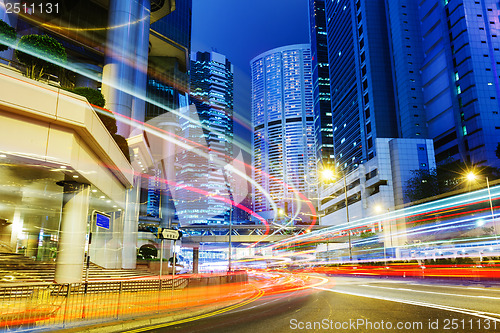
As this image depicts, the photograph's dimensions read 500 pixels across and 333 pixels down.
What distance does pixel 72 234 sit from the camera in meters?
18.4

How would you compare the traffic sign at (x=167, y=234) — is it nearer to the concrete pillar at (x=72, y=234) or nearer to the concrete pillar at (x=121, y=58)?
the concrete pillar at (x=72, y=234)

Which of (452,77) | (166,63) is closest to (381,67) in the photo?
(452,77)

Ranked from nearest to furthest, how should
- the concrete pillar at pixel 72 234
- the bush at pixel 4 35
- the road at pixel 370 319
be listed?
the road at pixel 370 319 → the concrete pillar at pixel 72 234 → the bush at pixel 4 35

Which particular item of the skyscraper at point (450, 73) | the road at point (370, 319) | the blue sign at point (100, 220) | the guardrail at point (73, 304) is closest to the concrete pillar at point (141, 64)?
the blue sign at point (100, 220)

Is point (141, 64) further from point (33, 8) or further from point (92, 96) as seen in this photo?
point (92, 96)

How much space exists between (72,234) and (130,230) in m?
16.6

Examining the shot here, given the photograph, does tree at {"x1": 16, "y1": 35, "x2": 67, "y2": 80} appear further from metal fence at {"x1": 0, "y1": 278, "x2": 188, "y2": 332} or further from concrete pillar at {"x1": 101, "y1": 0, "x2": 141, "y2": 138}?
concrete pillar at {"x1": 101, "y1": 0, "x2": 141, "y2": 138}

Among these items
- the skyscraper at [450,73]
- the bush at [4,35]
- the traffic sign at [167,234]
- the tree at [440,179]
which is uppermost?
the skyscraper at [450,73]

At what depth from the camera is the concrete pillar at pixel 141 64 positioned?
46062mm

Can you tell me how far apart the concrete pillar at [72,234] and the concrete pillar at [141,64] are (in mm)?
28224

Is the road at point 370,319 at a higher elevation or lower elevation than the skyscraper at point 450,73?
lower

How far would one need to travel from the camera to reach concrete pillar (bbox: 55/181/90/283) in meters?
18.1

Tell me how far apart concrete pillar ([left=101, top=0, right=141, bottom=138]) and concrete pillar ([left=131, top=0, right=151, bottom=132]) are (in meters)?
0.65

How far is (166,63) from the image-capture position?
3041 inches
